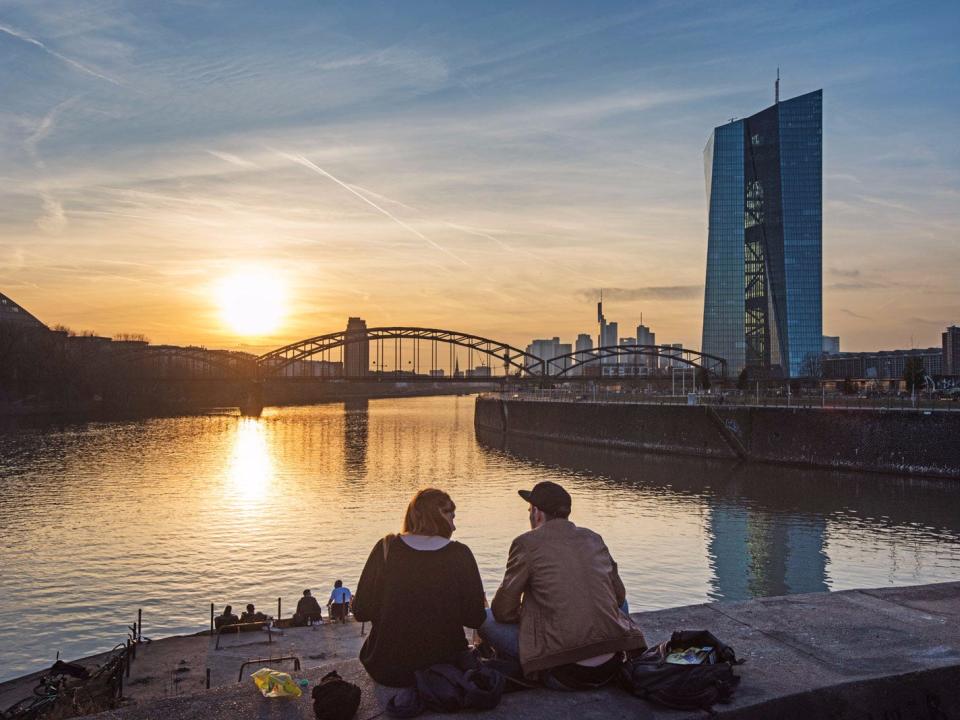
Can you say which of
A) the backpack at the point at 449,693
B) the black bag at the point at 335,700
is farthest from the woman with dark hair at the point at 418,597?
the black bag at the point at 335,700

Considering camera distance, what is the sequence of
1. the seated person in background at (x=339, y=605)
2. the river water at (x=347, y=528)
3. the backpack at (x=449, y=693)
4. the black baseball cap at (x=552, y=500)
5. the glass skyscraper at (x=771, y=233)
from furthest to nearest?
the glass skyscraper at (x=771, y=233) < the river water at (x=347, y=528) < the seated person in background at (x=339, y=605) < the black baseball cap at (x=552, y=500) < the backpack at (x=449, y=693)

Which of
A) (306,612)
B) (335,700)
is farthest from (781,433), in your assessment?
(335,700)

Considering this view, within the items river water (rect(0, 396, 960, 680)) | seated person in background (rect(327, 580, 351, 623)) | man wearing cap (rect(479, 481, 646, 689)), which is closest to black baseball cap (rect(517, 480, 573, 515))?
man wearing cap (rect(479, 481, 646, 689))

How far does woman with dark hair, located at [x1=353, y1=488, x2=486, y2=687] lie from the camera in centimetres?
473

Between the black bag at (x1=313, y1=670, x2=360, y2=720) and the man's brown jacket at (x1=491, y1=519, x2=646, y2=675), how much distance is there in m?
0.99

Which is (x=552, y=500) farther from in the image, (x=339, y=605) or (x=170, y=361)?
(x=170, y=361)

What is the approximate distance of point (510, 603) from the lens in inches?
193

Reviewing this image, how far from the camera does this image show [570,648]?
4605 mm

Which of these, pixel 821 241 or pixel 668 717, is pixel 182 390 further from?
pixel 668 717

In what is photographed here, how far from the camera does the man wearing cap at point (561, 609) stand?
181 inches

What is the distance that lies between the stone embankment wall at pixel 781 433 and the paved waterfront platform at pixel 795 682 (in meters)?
36.3

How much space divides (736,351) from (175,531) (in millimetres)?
139012

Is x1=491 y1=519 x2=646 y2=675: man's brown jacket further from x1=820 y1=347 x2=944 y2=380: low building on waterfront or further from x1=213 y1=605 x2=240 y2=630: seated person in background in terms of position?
x1=820 y1=347 x2=944 y2=380: low building on waterfront

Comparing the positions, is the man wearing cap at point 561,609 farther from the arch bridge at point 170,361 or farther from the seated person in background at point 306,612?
the arch bridge at point 170,361
